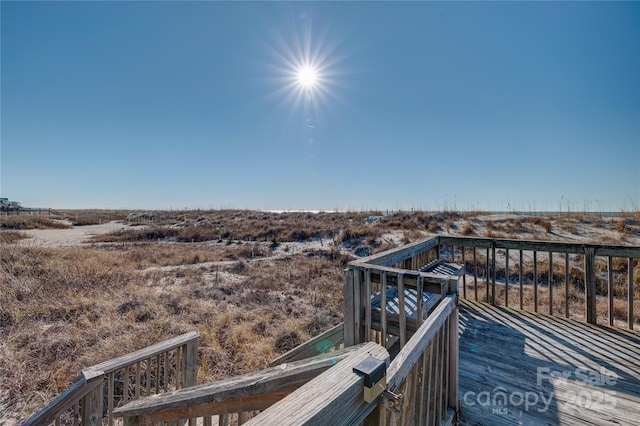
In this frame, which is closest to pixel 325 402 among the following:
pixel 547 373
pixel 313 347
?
pixel 313 347

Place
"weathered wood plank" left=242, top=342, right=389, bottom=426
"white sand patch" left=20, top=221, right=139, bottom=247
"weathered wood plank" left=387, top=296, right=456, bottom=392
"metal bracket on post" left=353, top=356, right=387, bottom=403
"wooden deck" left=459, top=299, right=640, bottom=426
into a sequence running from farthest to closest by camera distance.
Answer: "white sand patch" left=20, top=221, right=139, bottom=247 < "wooden deck" left=459, top=299, right=640, bottom=426 < "weathered wood plank" left=387, top=296, right=456, bottom=392 < "metal bracket on post" left=353, top=356, right=387, bottom=403 < "weathered wood plank" left=242, top=342, right=389, bottom=426

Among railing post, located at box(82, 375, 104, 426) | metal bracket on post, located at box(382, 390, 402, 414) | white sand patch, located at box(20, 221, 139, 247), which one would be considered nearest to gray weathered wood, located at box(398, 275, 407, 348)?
metal bracket on post, located at box(382, 390, 402, 414)

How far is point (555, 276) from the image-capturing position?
278 inches

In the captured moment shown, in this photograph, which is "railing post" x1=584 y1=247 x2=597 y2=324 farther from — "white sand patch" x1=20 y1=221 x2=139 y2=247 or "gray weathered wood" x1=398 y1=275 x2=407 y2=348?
"white sand patch" x1=20 y1=221 x2=139 y2=247

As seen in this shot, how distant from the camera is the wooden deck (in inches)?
77.4

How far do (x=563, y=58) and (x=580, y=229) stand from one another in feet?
29.2

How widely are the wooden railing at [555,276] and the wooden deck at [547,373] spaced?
522mm

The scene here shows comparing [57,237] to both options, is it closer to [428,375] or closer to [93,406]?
[93,406]

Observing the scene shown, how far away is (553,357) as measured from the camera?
105 inches

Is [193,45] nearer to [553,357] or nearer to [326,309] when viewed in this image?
[326,309]

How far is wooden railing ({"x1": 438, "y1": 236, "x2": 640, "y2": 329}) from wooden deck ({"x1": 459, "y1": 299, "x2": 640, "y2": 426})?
0.52 meters

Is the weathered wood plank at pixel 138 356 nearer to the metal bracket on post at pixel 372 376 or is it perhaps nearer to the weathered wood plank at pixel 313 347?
the weathered wood plank at pixel 313 347

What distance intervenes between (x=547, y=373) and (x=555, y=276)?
651 centimetres

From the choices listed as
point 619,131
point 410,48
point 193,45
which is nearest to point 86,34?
point 193,45
